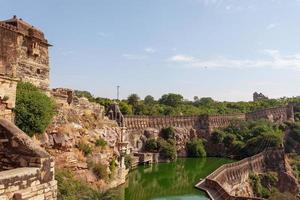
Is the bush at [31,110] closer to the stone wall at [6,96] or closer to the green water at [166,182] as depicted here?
the green water at [166,182]

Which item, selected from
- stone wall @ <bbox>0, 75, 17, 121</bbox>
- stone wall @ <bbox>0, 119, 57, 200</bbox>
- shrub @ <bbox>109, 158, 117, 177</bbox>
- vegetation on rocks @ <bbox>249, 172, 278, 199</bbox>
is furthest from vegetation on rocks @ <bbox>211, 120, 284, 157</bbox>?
stone wall @ <bbox>0, 119, 57, 200</bbox>

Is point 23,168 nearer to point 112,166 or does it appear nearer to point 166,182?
point 112,166

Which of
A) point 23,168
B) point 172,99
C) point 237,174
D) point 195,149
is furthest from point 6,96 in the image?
point 172,99

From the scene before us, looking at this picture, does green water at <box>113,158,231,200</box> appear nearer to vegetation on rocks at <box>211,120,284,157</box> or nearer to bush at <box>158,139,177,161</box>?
bush at <box>158,139,177,161</box>

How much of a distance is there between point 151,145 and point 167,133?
5.56 metres

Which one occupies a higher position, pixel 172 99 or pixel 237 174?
→ pixel 172 99

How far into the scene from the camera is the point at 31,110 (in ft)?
47.8

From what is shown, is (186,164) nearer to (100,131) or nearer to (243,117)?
(100,131)

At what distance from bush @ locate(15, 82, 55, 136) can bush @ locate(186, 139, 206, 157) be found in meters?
31.7

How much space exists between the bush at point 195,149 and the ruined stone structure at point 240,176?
920 cm

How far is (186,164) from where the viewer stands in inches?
1499

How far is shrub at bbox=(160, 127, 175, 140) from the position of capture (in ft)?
151

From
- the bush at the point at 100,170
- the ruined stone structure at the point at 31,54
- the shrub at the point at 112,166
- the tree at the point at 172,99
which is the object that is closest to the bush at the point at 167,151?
the shrub at the point at 112,166

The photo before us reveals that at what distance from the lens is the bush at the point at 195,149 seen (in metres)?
45.6
